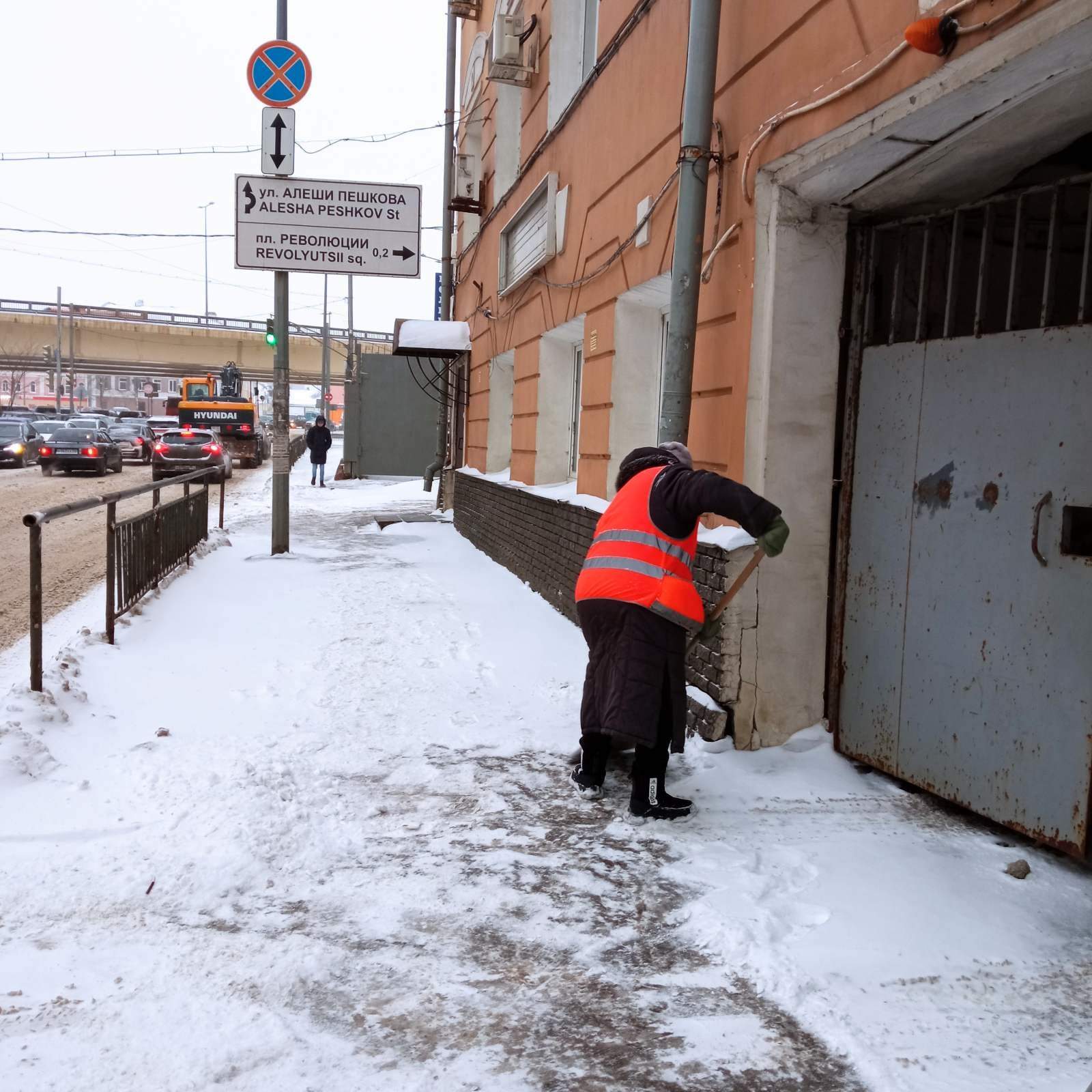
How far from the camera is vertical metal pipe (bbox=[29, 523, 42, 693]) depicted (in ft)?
15.6

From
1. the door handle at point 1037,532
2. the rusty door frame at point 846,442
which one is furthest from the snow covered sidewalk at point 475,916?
the door handle at point 1037,532

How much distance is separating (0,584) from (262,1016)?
829cm

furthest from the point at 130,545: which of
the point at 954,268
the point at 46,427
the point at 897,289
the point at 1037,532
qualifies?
the point at 46,427

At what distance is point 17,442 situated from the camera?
27.5 metres

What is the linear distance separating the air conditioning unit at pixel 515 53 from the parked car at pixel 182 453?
1485 cm

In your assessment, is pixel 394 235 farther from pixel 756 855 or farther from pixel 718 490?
pixel 756 855

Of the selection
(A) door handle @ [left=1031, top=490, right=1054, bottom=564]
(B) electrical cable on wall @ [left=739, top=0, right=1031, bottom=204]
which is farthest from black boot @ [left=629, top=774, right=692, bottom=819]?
(B) electrical cable on wall @ [left=739, top=0, right=1031, bottom=204]

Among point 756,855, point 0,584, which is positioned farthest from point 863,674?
point 0,584

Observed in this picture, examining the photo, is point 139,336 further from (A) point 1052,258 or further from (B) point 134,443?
(A) point 1052,258

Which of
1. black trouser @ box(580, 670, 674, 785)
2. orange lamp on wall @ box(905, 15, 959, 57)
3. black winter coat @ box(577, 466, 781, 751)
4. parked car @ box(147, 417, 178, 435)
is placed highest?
orange lamp on wall @ box(905, 15, 959, 57)

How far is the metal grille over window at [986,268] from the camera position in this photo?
3.58m

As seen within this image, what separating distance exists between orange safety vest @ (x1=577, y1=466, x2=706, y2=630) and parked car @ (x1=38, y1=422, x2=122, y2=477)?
77.5 ft

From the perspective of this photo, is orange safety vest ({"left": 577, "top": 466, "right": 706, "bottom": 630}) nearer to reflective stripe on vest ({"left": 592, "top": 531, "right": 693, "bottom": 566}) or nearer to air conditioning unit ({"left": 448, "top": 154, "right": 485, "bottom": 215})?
reflective stripe on vest ({"left": 592, "top": 531, "right": 693, "bottom": 566})

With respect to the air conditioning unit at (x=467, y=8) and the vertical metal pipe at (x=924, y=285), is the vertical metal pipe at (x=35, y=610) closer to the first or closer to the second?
the vertical metal pipe at (x=924, y=285)
